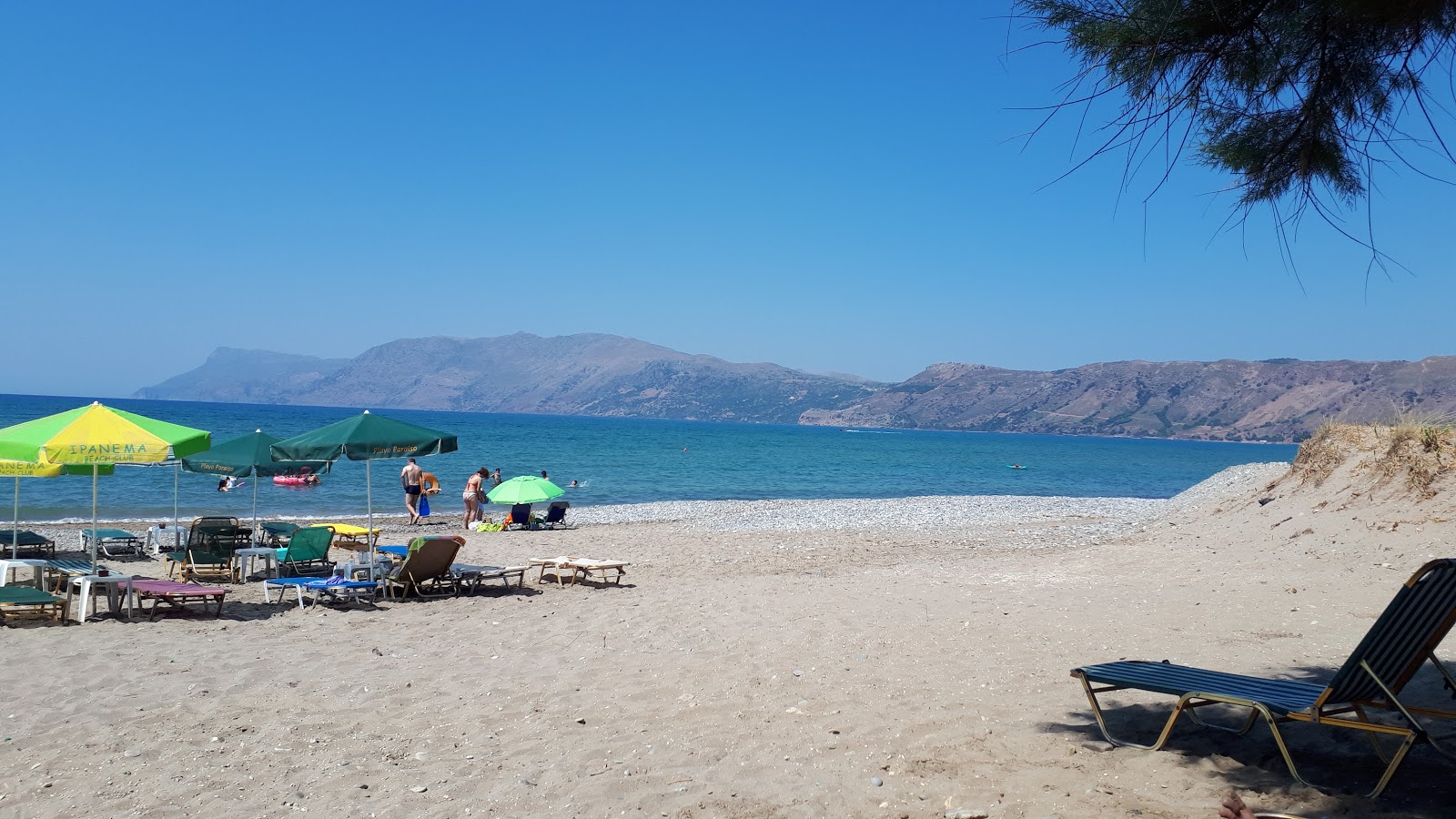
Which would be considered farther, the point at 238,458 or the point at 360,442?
the point at 238,458

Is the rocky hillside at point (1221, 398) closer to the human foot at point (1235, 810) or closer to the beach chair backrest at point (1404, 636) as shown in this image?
the beach chair backrest at point (1404, 636)

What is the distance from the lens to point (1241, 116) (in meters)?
4.82

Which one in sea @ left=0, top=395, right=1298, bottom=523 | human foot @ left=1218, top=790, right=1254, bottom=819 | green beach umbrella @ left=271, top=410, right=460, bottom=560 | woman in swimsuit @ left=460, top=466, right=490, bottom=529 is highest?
green beach umbrella @ left=271, top=410, right=460, bottom=560

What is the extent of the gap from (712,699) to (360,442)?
6757 mm

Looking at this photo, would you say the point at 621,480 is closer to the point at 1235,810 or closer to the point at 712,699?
the point at 712,699

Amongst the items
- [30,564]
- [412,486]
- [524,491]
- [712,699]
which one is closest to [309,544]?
[30,564]

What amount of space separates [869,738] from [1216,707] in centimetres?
207

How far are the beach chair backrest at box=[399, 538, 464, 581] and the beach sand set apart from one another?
0.45 metres

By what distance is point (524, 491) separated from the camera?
16844mm

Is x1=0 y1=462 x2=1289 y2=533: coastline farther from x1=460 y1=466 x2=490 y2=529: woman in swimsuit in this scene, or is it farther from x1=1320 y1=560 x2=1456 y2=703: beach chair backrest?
x1=1320 y1=560 x2=1456 y2=703: beach chair backrest

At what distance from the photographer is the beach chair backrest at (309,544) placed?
11.2m

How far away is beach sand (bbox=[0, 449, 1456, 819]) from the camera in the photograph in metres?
4.21

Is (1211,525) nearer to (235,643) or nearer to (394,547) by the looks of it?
(394,547)

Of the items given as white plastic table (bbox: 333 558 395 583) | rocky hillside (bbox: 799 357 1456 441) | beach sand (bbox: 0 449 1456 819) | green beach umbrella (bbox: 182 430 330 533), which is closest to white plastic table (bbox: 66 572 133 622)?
beach sand (bbox: 0 449 1456 819)
